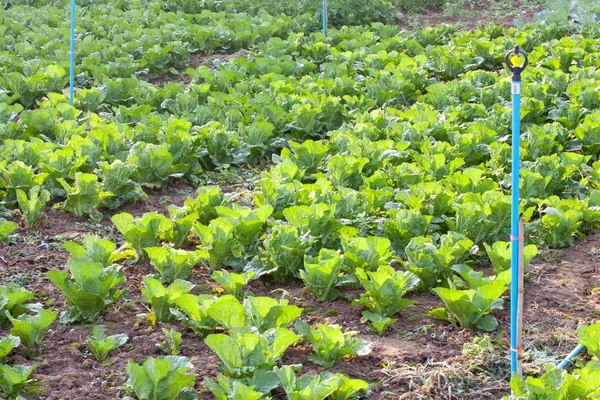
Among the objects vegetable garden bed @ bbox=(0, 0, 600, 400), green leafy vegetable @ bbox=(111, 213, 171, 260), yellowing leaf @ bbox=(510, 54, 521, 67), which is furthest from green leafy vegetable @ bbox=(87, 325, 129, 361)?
yellowing leaf @ bbox=(510, 54, 521, 67)

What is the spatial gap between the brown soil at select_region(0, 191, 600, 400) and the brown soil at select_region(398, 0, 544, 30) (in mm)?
8407

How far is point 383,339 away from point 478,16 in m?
10.4

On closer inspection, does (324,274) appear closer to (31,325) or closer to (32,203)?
(31,325)

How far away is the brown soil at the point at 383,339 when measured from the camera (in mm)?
3990

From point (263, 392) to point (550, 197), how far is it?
2928 mm

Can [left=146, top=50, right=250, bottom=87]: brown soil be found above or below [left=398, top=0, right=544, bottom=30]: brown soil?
below

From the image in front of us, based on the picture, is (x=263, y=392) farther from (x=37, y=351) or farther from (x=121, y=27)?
(x=121, y=27)

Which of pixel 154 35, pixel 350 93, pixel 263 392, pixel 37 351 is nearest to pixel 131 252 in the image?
pixel 37 351

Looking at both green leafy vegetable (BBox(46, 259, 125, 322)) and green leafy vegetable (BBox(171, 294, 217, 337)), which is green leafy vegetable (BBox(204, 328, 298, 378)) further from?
green leafy vegetable (BBox(46, 259, 125, 322))

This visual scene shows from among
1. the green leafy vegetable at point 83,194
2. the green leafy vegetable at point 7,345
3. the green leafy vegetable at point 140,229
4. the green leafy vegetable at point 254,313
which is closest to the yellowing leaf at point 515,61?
the green leafy vegetable at point 254,313

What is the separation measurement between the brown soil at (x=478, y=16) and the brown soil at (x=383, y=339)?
8.41 m

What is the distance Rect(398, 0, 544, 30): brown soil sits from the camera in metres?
13.2

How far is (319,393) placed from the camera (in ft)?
11.7

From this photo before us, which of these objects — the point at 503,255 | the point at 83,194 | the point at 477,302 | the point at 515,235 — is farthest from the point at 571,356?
the point at 83,194
